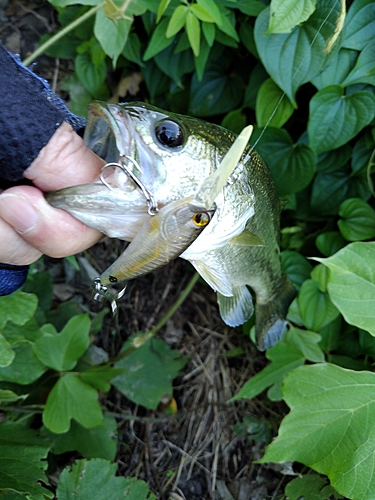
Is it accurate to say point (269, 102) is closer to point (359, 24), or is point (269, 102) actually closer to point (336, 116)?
point (336, 116)

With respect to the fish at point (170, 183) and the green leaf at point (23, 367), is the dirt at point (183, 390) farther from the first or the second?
the fish at point (170, 183)

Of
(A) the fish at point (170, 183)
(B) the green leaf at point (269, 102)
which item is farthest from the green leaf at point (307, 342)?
(B) the green leaf at point (269, 102)

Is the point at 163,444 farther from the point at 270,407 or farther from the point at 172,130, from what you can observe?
the point at 172,130

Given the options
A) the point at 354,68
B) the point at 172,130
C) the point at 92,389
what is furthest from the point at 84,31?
the point at 92,389

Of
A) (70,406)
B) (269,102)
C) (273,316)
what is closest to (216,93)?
(269,102)

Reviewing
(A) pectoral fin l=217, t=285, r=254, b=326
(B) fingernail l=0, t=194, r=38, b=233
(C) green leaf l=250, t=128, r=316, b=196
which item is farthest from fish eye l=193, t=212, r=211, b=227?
(C) green leaf l=250, t=128, r=316, b=196
